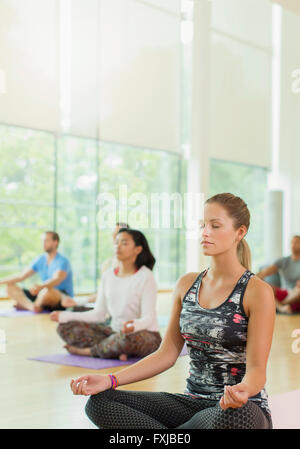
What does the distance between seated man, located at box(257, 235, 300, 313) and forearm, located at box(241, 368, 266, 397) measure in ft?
17.5

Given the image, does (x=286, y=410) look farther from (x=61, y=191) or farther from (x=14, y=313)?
(x=61, y=191)

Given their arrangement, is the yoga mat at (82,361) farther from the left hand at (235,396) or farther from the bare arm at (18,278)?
the bare arm at (18,278)

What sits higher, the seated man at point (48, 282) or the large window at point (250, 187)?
the large window at point (250, 187)

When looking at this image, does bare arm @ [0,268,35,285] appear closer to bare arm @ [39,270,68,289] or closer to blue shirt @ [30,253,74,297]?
blue shirt @ [30,253,74,297]

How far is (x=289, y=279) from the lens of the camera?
23.9 ft

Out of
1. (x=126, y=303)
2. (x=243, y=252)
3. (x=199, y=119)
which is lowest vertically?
(x=126, y=303)

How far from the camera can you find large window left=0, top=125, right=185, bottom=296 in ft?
25.5

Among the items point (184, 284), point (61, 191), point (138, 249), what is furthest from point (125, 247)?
point (61, 191)

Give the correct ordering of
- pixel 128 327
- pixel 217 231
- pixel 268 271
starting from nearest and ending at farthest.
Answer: pixel 217 231, pixel 128 327, pixel 268 271

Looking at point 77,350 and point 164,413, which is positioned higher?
point 164,413

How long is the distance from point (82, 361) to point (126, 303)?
403 millimetres

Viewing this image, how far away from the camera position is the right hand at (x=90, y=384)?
5.97 feet

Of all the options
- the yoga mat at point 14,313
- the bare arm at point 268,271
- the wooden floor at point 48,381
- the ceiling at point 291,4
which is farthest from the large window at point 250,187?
the ceiling at point 291,4

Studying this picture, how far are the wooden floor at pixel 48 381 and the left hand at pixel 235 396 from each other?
0.95 meters
